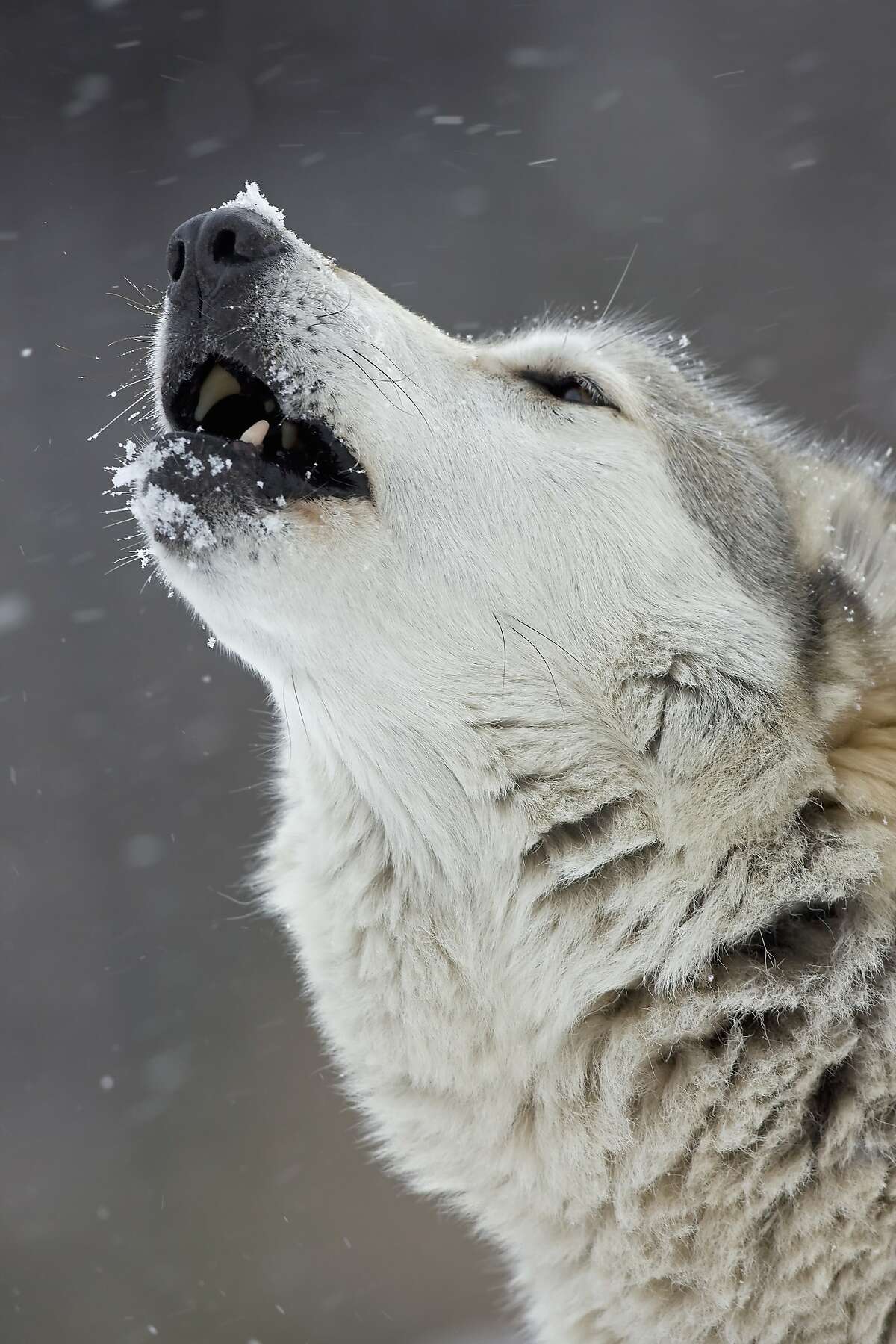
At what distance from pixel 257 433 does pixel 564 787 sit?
1037mm

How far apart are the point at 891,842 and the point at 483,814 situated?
2.78ft

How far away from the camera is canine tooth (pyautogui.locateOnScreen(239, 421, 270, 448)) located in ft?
8.48

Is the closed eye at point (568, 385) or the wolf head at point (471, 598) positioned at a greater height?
the closed eye at point (568, 385)

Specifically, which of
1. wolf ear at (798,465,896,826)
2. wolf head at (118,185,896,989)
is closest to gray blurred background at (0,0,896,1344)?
wolf head at (118,185,896,989)

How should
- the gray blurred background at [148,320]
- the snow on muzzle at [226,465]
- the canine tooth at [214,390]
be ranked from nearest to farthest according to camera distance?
the snow on muzzle at [226,465] → the canine tooth at [214,390] → the gray blurred background at [148,320]

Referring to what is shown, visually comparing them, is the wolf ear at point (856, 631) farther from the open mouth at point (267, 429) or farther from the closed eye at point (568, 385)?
the open mouth at point (267, 429)

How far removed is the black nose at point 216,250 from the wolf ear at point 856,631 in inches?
59.6

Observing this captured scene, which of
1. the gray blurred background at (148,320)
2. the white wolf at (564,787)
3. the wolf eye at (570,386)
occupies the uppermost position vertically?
the wolf eye at (570,386)

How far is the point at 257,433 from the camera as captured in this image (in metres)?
2.60

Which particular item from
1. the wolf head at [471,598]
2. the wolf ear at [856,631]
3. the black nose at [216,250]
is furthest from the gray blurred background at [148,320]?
the wolf ear at [856,631]

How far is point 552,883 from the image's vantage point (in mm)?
2502

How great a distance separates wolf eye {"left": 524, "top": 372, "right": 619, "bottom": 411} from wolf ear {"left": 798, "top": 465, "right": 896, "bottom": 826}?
63 centimetres

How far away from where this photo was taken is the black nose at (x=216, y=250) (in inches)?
103

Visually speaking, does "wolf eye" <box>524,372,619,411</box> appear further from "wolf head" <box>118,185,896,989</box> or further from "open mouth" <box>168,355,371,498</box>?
"open mouth" <box>168,355,371,498</box>
